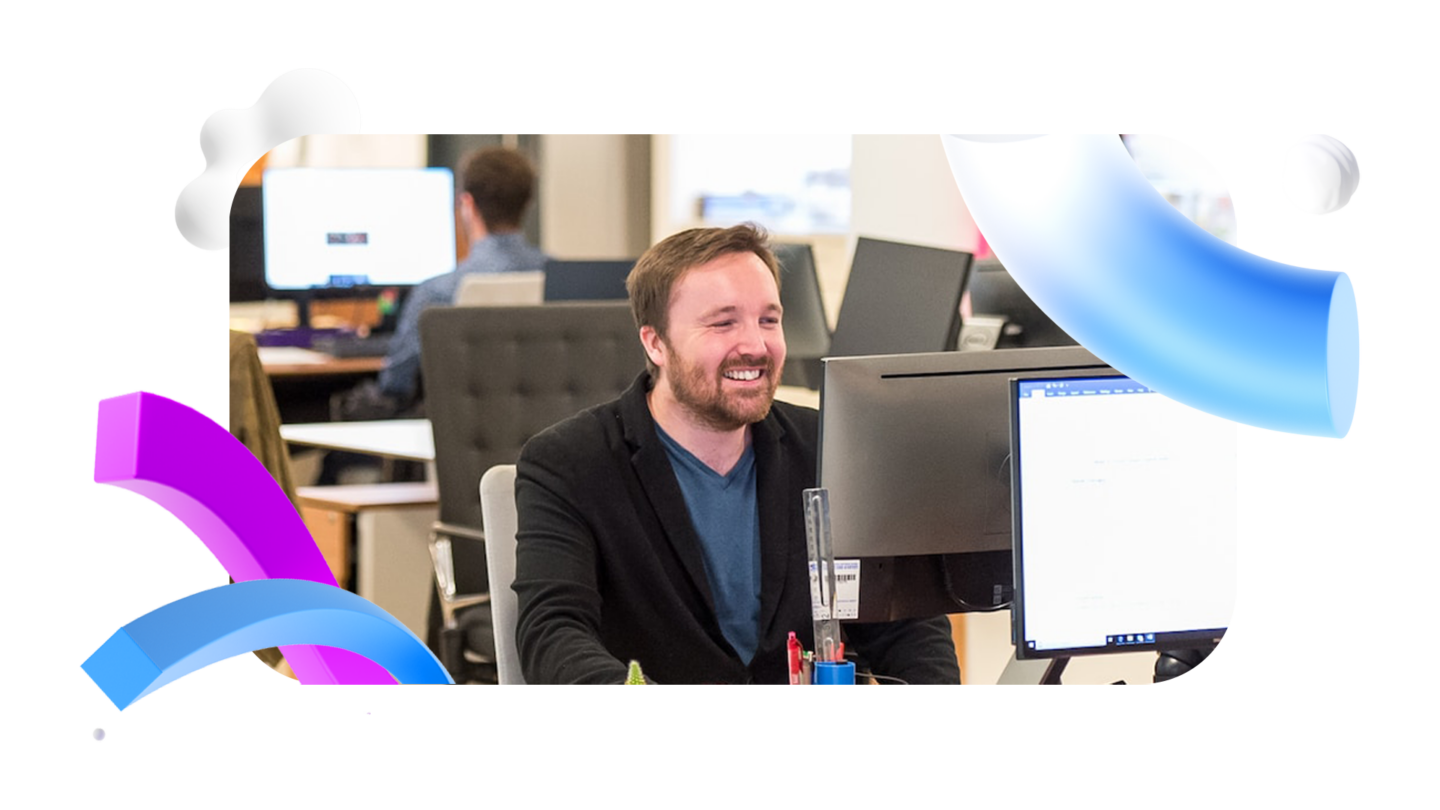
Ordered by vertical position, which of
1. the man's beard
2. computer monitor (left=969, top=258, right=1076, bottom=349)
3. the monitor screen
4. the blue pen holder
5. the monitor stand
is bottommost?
the monitor stand

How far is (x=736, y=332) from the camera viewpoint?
2402 mm

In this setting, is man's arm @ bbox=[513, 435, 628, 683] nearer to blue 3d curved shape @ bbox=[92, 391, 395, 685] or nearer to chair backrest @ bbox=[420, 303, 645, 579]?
blue 3d curved shape @ bbox=[92, 391, 395, 685]

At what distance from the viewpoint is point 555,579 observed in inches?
90.6

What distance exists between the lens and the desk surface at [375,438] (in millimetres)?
3670

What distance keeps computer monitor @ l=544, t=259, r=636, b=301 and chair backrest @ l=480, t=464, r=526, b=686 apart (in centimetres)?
133

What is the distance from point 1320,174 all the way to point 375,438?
2442mm

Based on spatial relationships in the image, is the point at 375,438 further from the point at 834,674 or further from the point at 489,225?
the point at 834,674

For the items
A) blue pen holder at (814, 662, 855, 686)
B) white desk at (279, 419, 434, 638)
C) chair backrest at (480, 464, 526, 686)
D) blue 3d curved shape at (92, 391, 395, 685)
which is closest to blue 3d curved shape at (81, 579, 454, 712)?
blue 3d curved shape at (92, 391, 395, 685)

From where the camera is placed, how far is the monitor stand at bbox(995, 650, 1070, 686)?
2230 millimetres

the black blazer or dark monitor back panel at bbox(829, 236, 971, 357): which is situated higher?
dark monitor back panel at bbox(829, 236, 971, 357)

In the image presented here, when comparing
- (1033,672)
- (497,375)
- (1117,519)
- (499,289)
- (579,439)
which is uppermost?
(499,289)

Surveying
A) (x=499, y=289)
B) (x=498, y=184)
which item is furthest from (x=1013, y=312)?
(x=498, y=184)

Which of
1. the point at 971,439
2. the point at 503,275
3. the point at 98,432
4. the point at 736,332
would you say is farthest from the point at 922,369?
the point at 503,275

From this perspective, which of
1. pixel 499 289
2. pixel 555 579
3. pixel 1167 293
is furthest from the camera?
pixel 499 289
